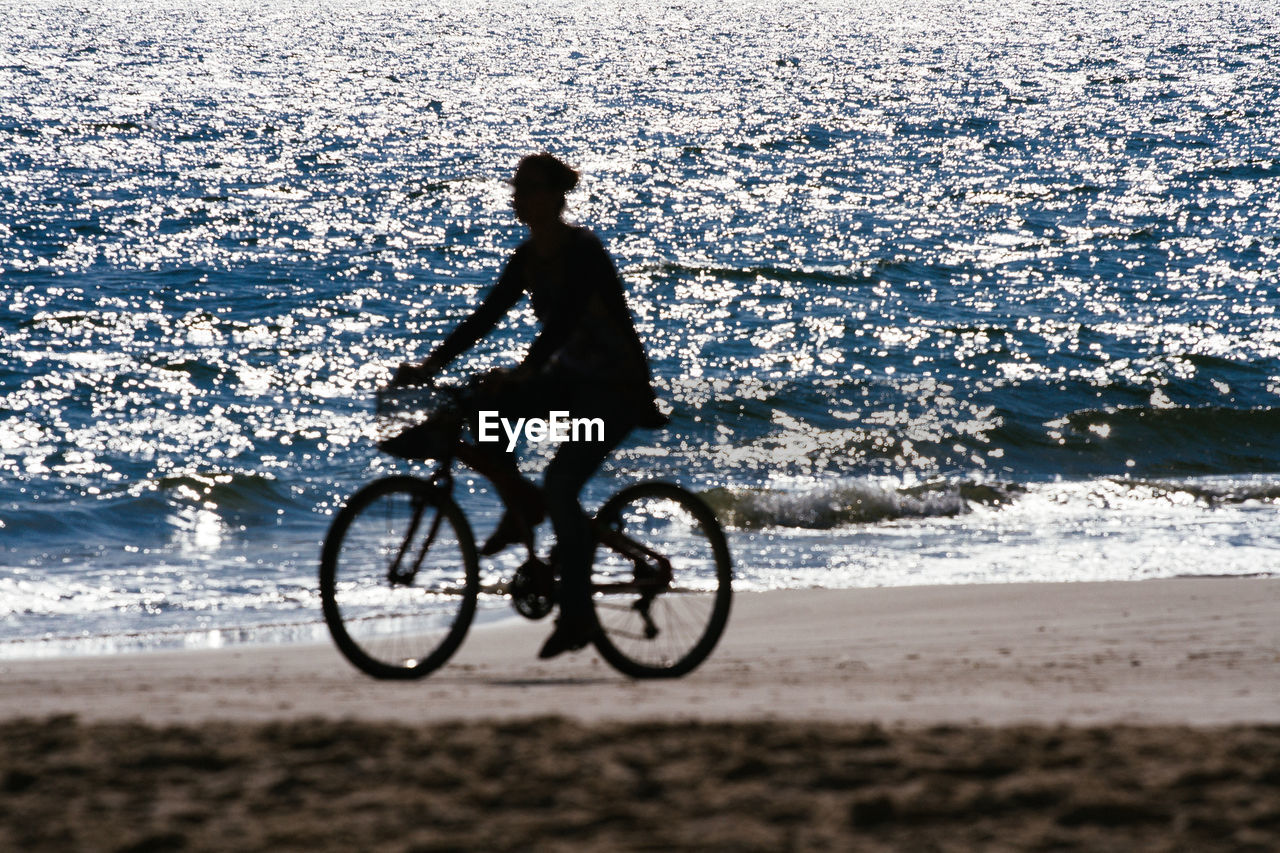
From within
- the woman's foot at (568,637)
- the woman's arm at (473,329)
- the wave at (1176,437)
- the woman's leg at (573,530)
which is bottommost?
the woman's foot at (568,637)

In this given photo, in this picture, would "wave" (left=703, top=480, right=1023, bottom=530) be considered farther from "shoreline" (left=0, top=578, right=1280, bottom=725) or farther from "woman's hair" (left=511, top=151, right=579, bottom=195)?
"woman's hair" (left=511, top=151, right=579, bottom=195)

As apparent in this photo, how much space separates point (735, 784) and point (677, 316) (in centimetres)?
1647

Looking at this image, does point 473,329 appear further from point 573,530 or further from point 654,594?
point 654,594

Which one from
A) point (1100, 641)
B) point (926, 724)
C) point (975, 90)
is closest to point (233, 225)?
point (1100, 641)

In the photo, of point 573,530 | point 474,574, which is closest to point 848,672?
point 573,530

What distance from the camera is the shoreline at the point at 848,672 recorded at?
500 cm

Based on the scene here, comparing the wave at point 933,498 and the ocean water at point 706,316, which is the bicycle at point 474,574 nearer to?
the ocean water at point 706,316

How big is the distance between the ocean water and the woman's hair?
3.63m

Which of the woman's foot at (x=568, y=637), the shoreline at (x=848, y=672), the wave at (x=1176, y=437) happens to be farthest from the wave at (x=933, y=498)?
the woman's foot at (x=568, y=637)

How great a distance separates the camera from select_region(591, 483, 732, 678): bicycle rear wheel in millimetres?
5738

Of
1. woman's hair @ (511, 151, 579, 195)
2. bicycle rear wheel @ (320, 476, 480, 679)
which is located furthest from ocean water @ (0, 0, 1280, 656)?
woman's hair @ (511, 151, 579, 195)

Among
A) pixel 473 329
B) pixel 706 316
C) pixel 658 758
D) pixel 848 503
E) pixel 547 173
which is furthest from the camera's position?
pixel 706 316

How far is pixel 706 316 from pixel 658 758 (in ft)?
53.6

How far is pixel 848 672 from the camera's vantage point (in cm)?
610
